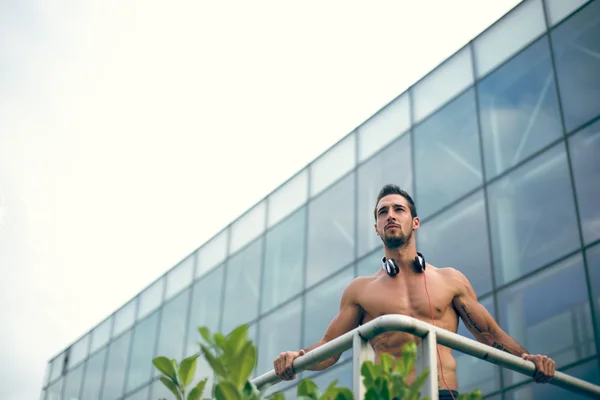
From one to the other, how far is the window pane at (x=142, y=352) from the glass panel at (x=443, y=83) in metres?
9.28

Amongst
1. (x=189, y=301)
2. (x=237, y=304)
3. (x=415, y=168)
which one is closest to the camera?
(x=415, y=168)

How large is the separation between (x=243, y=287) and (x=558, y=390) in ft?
27.8

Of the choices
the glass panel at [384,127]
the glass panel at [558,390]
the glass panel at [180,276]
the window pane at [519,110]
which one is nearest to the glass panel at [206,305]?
the glass panel at [180,276]

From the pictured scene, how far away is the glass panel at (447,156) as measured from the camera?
12.4 metres

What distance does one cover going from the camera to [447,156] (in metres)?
12.9

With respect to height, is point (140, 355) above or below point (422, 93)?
below

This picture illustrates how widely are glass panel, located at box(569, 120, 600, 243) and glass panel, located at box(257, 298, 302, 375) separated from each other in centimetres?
595

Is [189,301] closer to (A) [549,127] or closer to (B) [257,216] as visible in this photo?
(B) [257,216]

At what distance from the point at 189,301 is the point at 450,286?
1438cm

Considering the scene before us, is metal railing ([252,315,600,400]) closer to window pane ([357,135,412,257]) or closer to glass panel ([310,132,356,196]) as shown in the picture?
window pane ([357,135,412,257])

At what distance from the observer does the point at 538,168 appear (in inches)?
440

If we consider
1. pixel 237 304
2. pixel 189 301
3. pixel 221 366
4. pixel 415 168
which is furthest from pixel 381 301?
pixel 189 301

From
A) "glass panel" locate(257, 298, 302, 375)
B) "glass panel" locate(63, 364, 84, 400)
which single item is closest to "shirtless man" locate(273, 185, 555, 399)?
"glass panel" locate(257, 298, 302, 375)

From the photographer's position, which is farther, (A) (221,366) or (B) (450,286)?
(B) (450,286)
